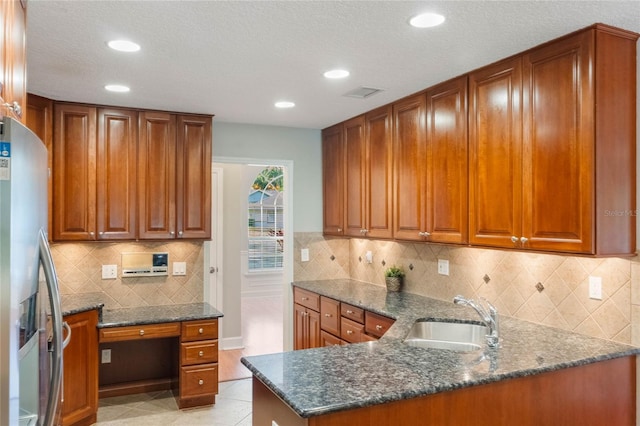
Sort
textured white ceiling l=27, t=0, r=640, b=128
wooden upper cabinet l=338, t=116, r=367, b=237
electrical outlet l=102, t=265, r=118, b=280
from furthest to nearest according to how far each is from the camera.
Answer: wooden upper cabinet l=338, t=116, r=367, b=237 < electrical outlet l=102, t=265, r=118, b=280 < textured white ceiling l=27, t=0, r=640, b=128

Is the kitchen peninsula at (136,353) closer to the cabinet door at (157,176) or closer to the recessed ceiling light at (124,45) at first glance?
the cabinet door at (157,176)

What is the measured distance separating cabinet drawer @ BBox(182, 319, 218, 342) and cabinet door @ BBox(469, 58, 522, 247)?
219 cm

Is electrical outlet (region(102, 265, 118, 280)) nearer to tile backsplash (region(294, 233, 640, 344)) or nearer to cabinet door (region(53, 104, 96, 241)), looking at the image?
cabinet door (region(53, 104, 96, 241))

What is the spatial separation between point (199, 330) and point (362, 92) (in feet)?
7.43

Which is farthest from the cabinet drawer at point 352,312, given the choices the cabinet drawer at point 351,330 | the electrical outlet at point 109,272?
the electrical outlet at point 109,272

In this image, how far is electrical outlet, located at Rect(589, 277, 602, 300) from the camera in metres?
2.55

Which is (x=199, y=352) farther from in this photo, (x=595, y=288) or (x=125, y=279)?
(x=595, y=288)

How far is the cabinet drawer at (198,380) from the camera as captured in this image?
3846mm

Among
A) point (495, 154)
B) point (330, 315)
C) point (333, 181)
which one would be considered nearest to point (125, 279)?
point (330, 315)

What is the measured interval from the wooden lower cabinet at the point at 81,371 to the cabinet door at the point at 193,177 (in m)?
1.01

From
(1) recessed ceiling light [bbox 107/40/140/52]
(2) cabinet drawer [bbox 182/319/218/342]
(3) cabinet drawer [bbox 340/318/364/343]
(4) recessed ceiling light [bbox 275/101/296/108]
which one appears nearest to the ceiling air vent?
(4) recessed ceiling light [bbox 275/101/296/108]

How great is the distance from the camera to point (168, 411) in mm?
3879

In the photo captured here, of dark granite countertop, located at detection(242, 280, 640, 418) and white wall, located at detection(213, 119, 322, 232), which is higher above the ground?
white wall, located at detection(213, 119, 322, 232)

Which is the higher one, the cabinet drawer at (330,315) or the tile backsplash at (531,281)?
the tile backsplash at (531,281)
